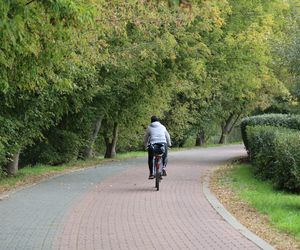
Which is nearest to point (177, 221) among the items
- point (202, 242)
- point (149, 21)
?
Result: point (202, 242)

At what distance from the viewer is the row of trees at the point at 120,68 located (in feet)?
41.9

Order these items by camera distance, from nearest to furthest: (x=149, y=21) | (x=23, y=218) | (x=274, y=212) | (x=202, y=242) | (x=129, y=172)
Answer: (x=202, y=242), (x=23, y=218), (x=274, y=212), (x=149, y=21), (x=129, y=172)

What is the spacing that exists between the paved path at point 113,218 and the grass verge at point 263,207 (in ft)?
1.80

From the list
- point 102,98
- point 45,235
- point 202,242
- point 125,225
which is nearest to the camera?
point 202,242

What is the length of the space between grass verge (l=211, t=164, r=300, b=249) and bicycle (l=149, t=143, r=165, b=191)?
1.57 metres

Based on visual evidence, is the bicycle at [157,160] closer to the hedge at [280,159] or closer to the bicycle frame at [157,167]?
the bicycle frame at [157,167]

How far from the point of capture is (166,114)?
42.2 meters

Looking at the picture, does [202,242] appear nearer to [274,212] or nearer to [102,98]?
[274,212]

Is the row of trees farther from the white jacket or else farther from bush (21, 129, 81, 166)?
the white jacket

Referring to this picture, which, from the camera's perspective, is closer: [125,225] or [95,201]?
[125,225]

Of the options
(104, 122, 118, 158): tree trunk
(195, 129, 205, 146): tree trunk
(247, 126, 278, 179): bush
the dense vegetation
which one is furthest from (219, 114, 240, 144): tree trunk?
(247, 126, 278, 179): bush

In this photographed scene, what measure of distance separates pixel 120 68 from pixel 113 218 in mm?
12523

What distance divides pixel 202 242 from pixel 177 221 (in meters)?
1.90

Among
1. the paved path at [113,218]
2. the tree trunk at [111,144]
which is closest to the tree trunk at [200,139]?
the tree trunk at [111,144]
